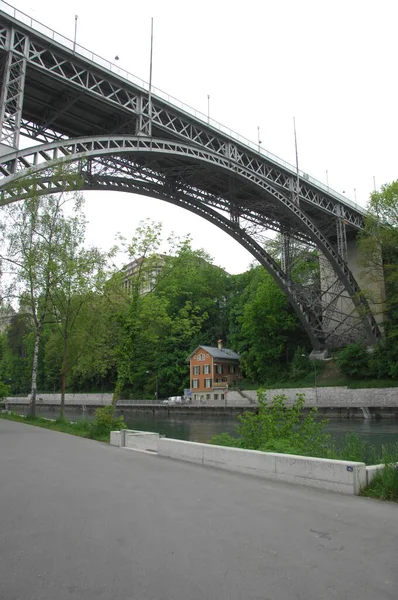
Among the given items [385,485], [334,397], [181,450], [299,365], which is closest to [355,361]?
[334,397]

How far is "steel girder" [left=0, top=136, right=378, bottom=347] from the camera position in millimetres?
20109

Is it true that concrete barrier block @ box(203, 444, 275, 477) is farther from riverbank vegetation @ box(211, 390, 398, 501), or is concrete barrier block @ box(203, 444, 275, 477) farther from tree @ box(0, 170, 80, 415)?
tree @ box(0, 170, 80, 415)

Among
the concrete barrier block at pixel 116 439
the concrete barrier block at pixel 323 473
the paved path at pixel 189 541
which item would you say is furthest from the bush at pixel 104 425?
the concrete barrier block at pixel 323 473

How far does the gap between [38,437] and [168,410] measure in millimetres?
42532

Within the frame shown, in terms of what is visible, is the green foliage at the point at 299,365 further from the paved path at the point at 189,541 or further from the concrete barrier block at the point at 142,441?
the paved path at the point at 189,541

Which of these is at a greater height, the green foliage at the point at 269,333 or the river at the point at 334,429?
the green foliage at the point at 269,333

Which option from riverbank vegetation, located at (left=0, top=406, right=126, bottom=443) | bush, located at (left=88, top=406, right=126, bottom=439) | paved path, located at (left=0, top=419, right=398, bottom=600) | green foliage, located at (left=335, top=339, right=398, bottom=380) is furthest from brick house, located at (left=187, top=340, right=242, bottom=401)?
paved path, located at (left=0, top=419, right=398, bottom=600)

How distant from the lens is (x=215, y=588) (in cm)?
331

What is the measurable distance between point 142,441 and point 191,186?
26.2 metres

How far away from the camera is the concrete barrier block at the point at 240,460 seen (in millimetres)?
7871

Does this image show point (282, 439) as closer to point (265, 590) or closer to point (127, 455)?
point (127, 455)

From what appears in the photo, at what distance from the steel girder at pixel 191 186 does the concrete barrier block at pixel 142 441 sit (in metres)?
11.2

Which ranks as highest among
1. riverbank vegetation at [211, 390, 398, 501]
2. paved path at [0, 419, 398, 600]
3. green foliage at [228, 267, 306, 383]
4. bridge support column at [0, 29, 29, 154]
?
bridge support column at [0, 29, 29, 154]

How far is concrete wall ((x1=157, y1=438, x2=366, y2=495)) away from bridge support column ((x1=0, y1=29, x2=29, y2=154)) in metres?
14.8
